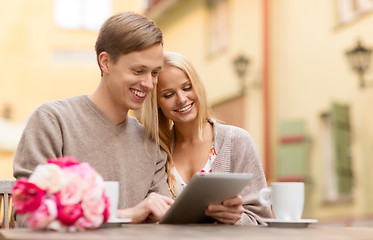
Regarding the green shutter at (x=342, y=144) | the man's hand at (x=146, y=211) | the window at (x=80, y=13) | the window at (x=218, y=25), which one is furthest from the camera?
the window at (x=80, y=13)

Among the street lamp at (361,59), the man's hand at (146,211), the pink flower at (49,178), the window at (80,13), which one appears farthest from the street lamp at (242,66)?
the pink flower at (49,178)

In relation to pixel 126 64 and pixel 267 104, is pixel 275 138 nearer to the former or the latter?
pixel 267 104

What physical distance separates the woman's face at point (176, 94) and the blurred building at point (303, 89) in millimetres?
5707

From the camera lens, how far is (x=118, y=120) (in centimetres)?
286

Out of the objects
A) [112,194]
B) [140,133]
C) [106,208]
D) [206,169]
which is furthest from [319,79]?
[106,208]

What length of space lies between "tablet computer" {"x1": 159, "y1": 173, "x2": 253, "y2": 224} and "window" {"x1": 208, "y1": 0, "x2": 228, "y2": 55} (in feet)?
31.9

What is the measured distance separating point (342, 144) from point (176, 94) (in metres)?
6.09

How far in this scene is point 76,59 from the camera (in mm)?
16141

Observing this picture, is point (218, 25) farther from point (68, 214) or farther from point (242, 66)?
point (68, 214)

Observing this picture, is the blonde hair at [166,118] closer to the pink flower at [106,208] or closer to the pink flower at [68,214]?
the pink flower at [106,208]

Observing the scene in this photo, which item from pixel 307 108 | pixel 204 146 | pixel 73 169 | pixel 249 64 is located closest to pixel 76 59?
pixel 249 64

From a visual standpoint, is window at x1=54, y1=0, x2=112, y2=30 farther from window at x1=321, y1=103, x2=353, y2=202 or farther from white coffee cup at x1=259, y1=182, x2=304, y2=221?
white coffee cup at x1=259, y1=182, x2=304, y2=221

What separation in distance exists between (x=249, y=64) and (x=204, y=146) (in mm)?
7914

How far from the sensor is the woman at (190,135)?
302cm
